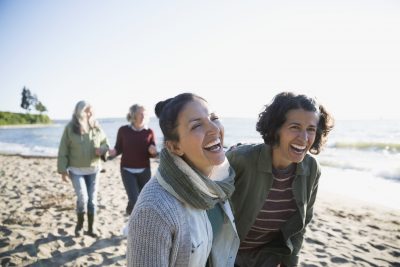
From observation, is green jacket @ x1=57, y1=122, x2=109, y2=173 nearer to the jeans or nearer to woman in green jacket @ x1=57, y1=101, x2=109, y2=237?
woman in green jacket @ x1=57, y1=101, x2=109, y2=237

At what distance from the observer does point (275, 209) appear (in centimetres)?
245

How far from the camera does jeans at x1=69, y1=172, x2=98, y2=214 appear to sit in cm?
472

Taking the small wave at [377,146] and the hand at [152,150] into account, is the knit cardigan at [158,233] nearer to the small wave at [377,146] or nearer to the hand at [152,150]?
the hand at [152,150]

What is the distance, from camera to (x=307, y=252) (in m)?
4.84

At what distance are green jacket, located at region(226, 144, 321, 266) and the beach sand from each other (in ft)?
7.71

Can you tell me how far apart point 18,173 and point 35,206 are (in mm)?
5736

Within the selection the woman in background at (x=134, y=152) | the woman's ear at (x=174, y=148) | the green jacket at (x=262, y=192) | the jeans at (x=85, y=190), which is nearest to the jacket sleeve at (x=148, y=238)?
the woman's ear at (x=174, y=148)

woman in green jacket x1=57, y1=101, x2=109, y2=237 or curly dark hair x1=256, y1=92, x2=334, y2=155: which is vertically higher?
curly dark hair x1=256, y1=92, x2=334, y2=155

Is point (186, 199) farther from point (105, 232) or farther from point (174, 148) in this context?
point (105, 232)

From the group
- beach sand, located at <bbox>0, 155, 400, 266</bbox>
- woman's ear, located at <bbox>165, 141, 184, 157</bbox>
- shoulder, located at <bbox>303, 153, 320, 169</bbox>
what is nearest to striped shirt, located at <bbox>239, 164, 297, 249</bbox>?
shoulder, located at <bbox>303, 153, 320, 169</bbox>

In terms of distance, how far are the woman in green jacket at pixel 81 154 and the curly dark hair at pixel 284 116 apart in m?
3.24

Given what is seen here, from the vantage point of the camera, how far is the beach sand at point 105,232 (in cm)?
433

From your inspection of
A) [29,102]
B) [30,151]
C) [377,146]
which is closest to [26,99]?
[29,102]

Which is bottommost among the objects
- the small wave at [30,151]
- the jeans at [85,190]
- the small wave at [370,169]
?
the small wave at [30,151]
